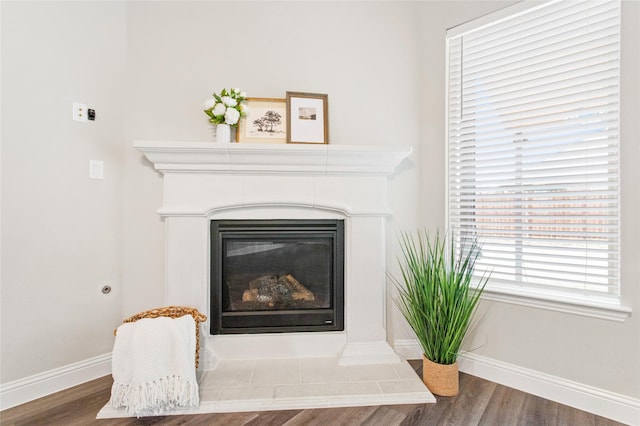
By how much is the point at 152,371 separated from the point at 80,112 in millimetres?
1580

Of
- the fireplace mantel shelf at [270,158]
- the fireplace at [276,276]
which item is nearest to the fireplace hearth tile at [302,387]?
the fireplace at [276,276]

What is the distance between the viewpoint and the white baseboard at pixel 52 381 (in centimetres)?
157

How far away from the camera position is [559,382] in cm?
164

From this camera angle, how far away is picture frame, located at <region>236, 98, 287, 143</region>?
203 cm

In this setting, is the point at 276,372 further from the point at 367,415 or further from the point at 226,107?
the point at 226,107

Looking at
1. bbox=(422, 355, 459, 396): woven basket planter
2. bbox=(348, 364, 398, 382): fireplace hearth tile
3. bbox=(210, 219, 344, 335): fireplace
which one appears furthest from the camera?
bbox=(210, 219, 344, 335): fireplace

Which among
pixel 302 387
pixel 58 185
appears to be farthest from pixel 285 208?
pixel 58 185

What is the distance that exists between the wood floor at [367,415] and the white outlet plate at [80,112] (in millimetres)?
1614

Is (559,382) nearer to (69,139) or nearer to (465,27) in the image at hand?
(465,27)

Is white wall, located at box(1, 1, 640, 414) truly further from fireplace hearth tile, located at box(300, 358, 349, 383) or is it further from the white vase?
fireplace hearth tile, located at box(300, 358, 349, 383)

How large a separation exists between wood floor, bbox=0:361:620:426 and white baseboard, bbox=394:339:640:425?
0.04 meters

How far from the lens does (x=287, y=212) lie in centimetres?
202

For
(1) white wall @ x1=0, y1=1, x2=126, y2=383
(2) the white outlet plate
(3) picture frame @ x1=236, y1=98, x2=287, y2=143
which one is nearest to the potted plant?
(3) picture frame @ x1=236, y1=98, x2=287, y2=143

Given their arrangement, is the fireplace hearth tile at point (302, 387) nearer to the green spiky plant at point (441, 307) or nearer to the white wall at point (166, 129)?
the green spiky plant at point (441, 307)
